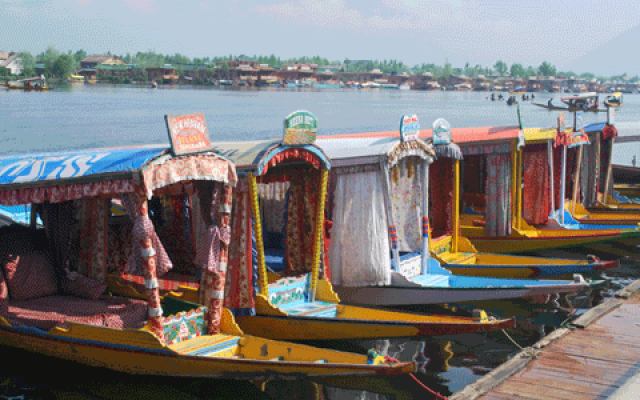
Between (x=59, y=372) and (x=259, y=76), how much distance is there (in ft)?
517

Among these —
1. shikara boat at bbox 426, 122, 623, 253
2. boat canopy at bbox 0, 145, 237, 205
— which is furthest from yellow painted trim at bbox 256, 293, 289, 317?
shikara boat at bbox 426, 122, 623, 253

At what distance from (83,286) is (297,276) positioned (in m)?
3.24

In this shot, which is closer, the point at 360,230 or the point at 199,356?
the point at 199,356

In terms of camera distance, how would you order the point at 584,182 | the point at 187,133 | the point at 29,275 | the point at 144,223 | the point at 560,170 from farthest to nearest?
the point at 584,182 → the point at 560,170 → the point at 29,275 → the point at 187,133 → the point at 144,223

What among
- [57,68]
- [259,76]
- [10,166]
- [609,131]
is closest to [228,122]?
[609,131]

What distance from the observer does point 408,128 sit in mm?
12227

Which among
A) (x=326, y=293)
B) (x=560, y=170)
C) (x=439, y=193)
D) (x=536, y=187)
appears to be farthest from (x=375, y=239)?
(x=560, y=170)

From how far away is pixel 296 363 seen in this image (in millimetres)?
8508

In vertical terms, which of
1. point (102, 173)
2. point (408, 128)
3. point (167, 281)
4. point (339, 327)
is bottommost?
point (339, 327)

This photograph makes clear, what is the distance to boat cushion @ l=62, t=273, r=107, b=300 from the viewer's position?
1096cm

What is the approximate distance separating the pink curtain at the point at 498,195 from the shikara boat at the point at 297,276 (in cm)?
580

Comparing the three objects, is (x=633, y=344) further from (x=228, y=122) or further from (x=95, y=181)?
(x=228, y=122)

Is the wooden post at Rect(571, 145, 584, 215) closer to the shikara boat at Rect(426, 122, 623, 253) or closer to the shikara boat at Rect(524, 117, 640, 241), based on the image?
the shikara boat at Rect(524, 117, 640, 241)

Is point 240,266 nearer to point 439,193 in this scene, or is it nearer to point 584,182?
point 439,193
